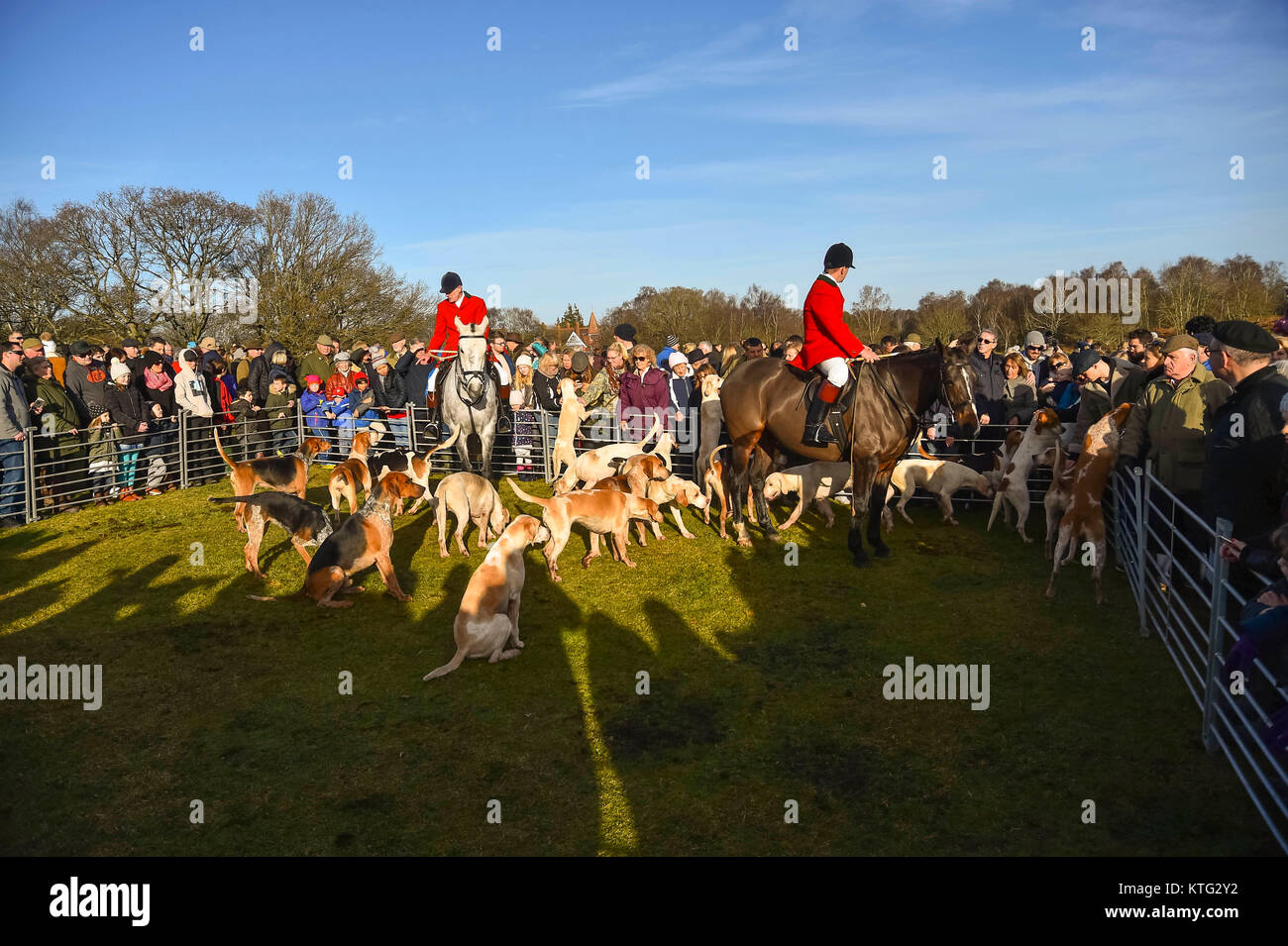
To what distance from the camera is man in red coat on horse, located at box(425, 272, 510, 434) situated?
434 inches

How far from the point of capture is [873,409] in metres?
8.66

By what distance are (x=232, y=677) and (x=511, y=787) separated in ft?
9.44

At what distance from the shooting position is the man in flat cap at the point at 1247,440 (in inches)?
207

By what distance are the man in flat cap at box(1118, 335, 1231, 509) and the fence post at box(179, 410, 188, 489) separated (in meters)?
12.9

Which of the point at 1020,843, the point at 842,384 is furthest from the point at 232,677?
the point at 842,384

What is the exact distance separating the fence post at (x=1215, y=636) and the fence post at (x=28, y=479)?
12720 mm

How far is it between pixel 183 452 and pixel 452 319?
5205 mm

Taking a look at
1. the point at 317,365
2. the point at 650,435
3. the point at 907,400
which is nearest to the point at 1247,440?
the point at 907,400

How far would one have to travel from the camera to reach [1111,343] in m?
24.7

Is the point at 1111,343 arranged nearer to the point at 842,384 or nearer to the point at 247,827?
the point at 842,384

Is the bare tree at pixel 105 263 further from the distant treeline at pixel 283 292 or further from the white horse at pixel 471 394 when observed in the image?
the white horse at pixel 471 394

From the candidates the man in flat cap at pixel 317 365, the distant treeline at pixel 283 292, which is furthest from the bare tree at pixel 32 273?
the man in flat cap at pixel 317 365

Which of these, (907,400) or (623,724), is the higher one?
(907,400)

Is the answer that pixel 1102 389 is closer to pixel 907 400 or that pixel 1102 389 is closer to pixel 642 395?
pixel 907 400
